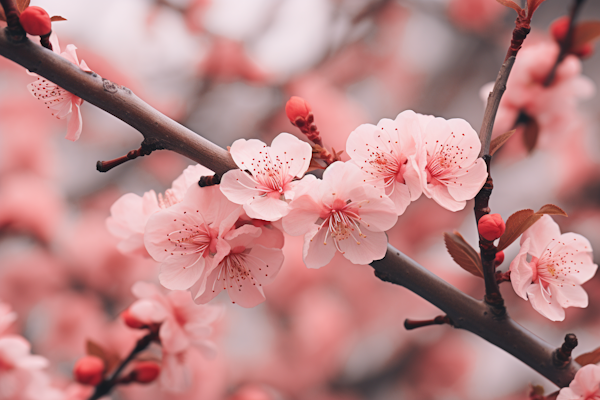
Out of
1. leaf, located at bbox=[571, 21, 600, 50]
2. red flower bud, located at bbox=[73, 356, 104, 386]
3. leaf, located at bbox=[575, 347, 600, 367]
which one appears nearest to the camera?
leaf, located at bbox=[575, 347, 600, 367]

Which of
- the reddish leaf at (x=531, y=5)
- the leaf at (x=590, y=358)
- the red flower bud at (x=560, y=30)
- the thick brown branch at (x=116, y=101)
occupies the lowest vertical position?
the leaf at (x=590, y=358)

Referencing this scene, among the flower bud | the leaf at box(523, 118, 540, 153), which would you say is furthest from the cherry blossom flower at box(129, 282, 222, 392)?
the leaf at box(523, 118, 540, 153)

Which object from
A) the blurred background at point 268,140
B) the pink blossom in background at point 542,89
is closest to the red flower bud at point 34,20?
the pink blossom in background at point 542,89

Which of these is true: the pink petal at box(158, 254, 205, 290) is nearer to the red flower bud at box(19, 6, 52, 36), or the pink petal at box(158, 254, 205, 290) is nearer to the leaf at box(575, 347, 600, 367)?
the red flower bud at box(19, 6, 52, 36)

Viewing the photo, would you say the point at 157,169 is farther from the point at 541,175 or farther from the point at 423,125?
the point at 541,175

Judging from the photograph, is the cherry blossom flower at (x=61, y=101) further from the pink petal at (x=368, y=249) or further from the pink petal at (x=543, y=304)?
the pink petal at (x=543, y=304)

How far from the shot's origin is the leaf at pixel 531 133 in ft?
2.31

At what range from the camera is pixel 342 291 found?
4.21 ft

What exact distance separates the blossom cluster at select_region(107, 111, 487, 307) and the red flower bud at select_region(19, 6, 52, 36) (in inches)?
6.3

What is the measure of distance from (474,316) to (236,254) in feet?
0.73

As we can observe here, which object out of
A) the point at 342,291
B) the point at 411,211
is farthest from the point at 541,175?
the point at 342,291

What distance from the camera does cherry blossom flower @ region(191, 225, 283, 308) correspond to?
33 centimetres

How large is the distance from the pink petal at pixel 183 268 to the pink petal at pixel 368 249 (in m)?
0.12

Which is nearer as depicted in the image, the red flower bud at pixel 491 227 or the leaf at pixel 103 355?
the red flower bud at pixel 491 227
